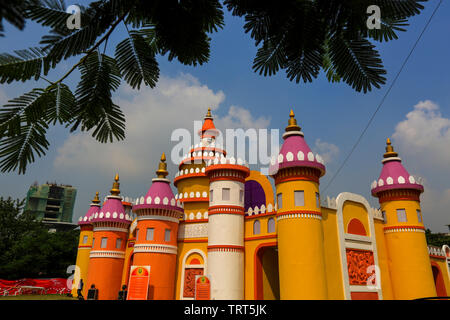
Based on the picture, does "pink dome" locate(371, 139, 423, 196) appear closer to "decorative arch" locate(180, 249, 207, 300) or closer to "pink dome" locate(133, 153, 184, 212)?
"decorative arch" locate(180, 249, 207, 300)

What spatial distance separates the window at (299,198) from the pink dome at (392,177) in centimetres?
677

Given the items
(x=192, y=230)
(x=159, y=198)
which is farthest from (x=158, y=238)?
(x=159, y=198)

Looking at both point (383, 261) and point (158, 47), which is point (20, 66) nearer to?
point (158, 47)

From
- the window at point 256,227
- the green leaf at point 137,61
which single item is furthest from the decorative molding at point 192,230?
the green leaf at point 137,61

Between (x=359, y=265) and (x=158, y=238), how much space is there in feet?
37.8

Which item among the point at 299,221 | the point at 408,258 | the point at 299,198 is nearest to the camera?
the point at 299,221

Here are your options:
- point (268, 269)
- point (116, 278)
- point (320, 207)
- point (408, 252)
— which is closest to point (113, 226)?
point (116, 278)

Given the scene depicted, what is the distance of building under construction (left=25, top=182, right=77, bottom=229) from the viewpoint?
8738cm

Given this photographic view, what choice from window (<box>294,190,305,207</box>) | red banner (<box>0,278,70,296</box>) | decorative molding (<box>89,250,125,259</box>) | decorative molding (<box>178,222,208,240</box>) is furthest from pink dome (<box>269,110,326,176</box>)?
red banner (<box>0,278,70,296</box>)

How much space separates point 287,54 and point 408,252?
792 inches

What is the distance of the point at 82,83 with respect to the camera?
1.92 meters

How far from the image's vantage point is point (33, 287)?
2966cm

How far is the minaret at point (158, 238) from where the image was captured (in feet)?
59.2

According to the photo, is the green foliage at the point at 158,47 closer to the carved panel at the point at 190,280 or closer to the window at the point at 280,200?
the window at the point at 280,200
